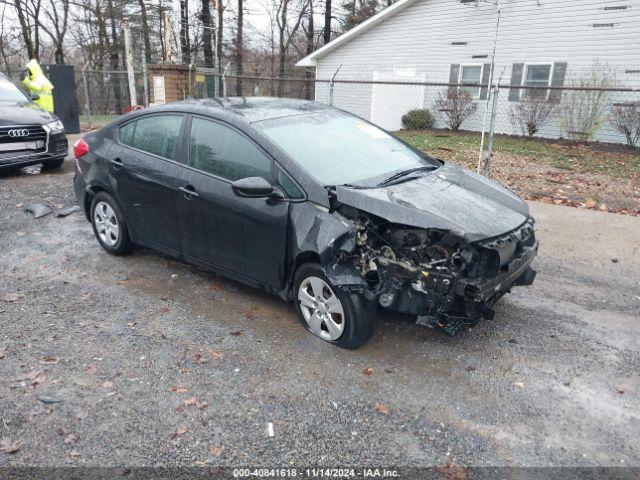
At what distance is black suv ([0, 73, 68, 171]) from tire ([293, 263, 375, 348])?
672cm

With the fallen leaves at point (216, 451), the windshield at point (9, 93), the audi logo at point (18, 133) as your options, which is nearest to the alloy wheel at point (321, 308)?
the fallen leaves at point (216, 451)

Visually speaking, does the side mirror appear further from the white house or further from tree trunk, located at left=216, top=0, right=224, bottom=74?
tree trunk, located at left=216, top=0, right=224, bottom=74

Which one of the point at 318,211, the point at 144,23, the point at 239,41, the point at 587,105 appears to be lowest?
the point at 318,211

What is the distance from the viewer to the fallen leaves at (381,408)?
3.08 m

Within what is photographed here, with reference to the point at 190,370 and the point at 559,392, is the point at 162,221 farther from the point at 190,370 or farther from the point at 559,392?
the point at 559,392

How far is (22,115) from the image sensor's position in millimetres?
8570

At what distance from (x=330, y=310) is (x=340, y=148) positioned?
136 cm

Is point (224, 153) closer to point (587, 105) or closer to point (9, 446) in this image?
point (9, 446)

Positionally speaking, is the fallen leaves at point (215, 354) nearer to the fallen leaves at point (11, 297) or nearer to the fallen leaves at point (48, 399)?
the fallen leaves at point (48, 399)

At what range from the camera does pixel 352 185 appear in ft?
12.4

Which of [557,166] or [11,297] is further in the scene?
[557,166]

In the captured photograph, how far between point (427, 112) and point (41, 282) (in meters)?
15.1

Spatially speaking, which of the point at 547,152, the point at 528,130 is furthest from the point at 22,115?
the point at 528,130

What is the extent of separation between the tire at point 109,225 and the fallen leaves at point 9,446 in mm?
2629
